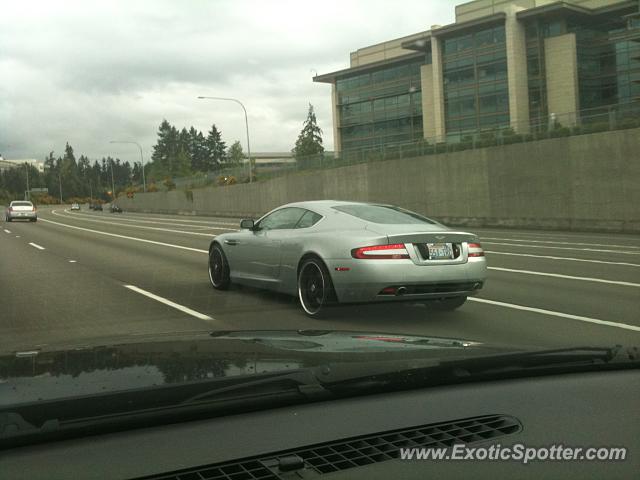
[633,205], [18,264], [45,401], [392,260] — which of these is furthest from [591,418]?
[633,205]

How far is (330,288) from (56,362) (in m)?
5.06

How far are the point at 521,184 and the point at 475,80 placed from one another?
3017 cm

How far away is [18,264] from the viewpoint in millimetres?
15859

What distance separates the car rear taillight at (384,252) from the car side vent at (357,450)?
5.02 meters

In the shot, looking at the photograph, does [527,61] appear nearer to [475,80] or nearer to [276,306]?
[475,80]

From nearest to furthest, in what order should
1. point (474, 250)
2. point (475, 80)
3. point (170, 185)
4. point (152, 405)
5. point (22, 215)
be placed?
point (152, 405) → point (474, 250) → point (22, 215) → point (475, 80) → point (170, 185)

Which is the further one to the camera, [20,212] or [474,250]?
[20,212]

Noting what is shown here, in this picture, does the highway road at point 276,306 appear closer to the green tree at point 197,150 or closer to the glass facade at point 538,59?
the glass facade at point 538,59

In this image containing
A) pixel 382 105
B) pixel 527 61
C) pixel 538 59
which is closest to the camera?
pixel 538 59

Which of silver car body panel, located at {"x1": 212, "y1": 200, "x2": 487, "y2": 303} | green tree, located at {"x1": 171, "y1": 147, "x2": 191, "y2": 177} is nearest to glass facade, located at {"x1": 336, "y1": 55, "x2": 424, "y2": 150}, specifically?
silver car body panel, located at {"x1": 212, "y1": 200, "x2": 487, "y2": 303}

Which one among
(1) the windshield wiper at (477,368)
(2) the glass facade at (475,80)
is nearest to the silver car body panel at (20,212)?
(2) the glass facade at (475,80)

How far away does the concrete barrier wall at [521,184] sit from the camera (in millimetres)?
26781

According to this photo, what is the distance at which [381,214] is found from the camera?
8.76 metres

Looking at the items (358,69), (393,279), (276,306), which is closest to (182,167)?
(358,69)
